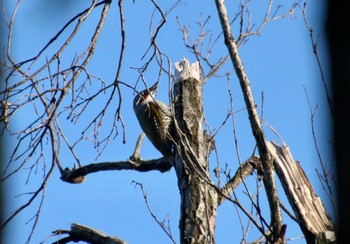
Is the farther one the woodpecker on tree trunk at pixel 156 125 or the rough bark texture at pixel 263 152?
the woodpecker on tree trunk at pixel 156 125

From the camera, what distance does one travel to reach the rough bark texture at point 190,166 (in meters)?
5.73

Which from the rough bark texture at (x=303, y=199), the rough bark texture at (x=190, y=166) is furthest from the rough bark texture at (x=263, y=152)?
the rough bark texture at (x=190, y=166)

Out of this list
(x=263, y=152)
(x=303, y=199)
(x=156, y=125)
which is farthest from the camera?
(x=156, y=125)

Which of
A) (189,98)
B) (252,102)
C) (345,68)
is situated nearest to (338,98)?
(345,68)

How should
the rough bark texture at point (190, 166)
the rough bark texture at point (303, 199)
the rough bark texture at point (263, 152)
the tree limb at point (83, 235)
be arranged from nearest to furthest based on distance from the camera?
the rough bark texture at point (263, 152) < the rough bark texture at point (303, 199) < the rough bark texture at point (190, 166) < the tree limb at point (83, 235)

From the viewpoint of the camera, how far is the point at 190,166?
5.52 meters

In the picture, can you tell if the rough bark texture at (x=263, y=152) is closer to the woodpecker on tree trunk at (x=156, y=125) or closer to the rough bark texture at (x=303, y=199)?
the rough bark texture at (x=303, y=199)

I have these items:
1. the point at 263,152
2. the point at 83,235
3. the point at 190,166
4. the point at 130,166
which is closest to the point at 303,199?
the point at 263,152

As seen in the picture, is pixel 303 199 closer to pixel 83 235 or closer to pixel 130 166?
pixel 130 166

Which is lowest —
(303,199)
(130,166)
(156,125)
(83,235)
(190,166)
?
(303,199)

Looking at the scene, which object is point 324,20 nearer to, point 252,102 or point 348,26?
point 348,26

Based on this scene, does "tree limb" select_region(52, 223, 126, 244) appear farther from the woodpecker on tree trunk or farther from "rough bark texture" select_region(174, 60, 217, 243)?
the woodpecker on tree trunk

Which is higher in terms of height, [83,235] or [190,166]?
[190,166]

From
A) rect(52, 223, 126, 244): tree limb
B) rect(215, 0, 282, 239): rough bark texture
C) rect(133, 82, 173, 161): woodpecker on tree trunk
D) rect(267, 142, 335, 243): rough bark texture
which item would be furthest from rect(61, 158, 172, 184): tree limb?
rect(215, 0, 282, 239): rough bark texture
